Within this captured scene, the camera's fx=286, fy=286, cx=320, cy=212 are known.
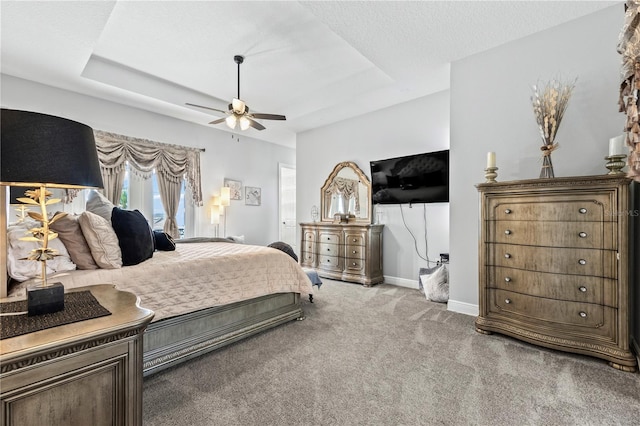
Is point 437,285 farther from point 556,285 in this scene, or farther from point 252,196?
point 252,196

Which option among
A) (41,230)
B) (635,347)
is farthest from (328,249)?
(41,230)

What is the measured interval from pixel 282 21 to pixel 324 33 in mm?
431

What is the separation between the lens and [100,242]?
5.99 feet

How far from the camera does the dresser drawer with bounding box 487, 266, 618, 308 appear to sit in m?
2.00

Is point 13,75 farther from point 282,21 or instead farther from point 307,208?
point 307,208

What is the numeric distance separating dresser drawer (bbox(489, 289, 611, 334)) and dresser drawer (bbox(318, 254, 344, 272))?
2.43 meters

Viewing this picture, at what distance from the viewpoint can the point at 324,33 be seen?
283 cm

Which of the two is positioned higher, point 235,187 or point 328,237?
point 235,187

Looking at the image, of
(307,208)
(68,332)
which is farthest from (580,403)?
(307,208)

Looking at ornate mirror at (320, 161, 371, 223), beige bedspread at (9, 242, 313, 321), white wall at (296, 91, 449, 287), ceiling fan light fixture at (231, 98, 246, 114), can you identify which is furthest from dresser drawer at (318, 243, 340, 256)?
ceiling fan light fixture at (231, 98, 246, 114)

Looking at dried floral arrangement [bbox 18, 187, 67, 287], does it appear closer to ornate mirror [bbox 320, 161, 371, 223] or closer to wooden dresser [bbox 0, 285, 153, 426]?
wooden dresser [bbox 0, 285, 153, 426]

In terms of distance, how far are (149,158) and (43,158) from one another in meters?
4.15

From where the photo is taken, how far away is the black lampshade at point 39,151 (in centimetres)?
89

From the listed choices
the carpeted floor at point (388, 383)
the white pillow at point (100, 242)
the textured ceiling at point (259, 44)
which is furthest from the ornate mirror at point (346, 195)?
the white pillow at point (100, 242)
